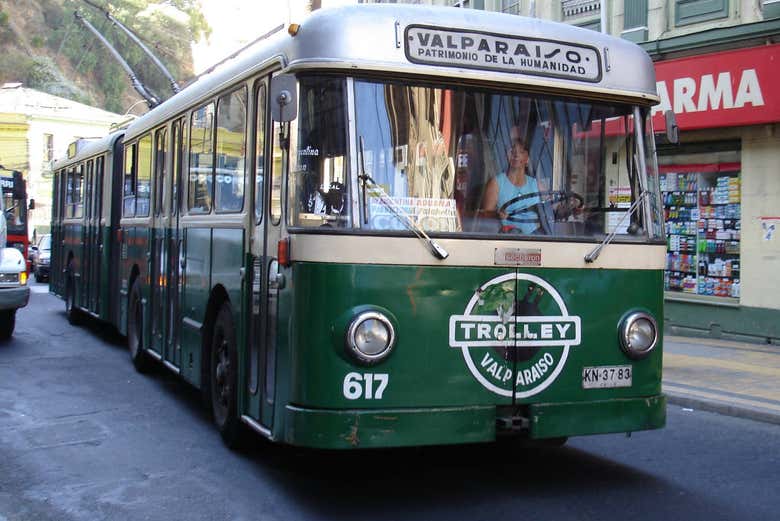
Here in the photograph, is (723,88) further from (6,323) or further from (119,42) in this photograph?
(119,42)

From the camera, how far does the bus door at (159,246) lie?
9.52m

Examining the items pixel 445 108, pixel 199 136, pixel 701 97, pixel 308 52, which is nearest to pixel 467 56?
pixel 445 108

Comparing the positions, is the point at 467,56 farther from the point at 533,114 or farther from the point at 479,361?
the point at 479,361

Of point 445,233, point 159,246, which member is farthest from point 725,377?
point 445,233

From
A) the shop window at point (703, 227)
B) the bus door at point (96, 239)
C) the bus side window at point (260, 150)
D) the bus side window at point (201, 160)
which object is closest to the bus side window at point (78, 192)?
the bus door at point (96, 239)

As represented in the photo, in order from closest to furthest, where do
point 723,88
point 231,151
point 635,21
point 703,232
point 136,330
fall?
point 231,151 < point 136,330 < point 723,88 < point 703,232 < point 635,21

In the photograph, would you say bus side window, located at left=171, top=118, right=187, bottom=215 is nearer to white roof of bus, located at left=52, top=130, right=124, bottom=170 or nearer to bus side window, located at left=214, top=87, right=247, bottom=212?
bus side window, located at left=214, top=87, right=247, bottom=212

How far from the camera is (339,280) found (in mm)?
5445

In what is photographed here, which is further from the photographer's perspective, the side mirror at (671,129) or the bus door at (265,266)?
the side mirror at (671,129)

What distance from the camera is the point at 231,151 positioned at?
23.9 ft

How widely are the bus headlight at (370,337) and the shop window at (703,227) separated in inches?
413

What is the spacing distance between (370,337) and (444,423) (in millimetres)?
673

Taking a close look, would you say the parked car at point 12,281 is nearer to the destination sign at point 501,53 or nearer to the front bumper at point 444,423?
the front bumper at point 444,423

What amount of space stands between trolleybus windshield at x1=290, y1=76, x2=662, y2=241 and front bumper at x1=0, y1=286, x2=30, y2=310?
8372mm
